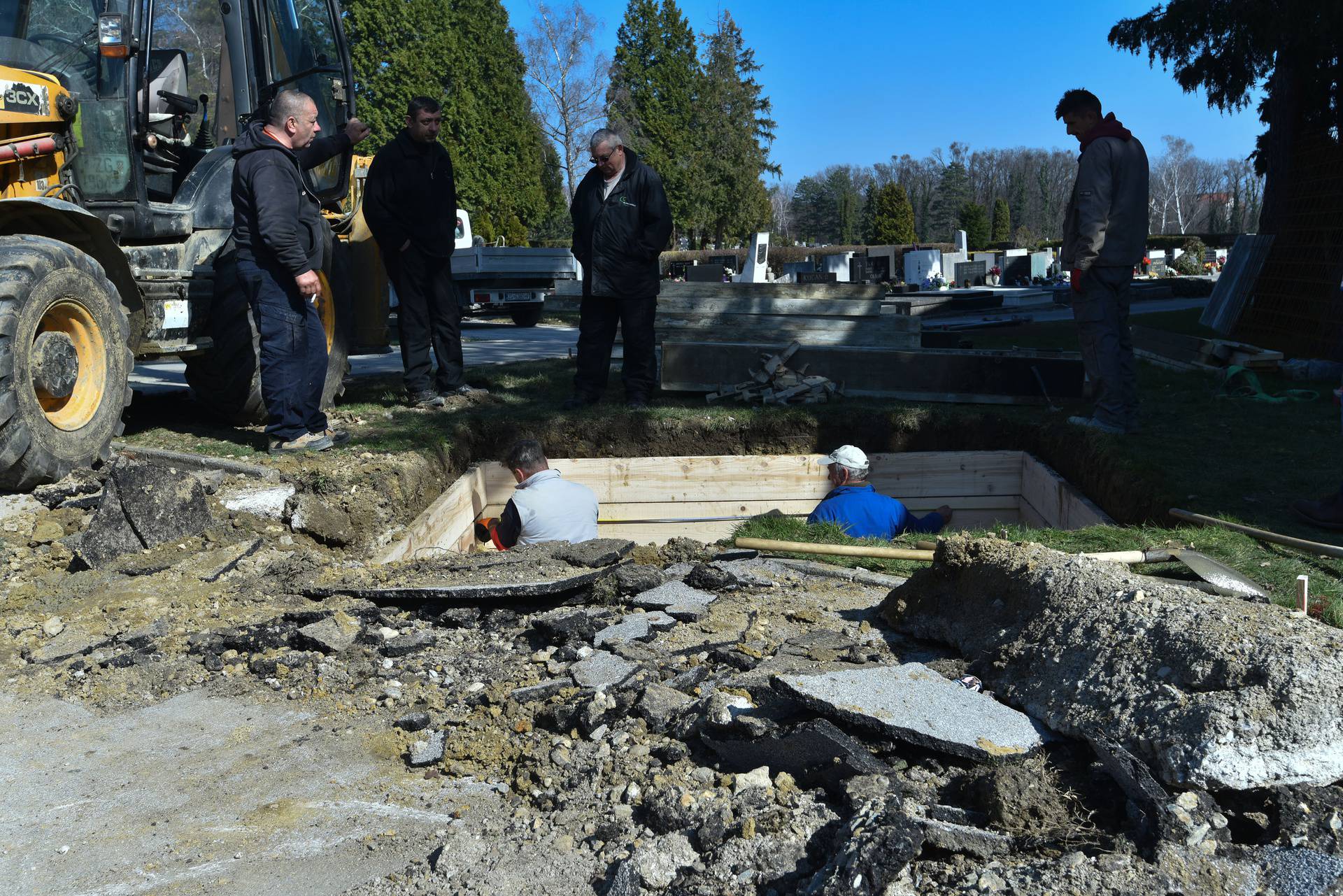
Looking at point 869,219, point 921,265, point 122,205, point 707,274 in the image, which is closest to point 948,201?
point 869,219

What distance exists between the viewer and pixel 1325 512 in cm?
482

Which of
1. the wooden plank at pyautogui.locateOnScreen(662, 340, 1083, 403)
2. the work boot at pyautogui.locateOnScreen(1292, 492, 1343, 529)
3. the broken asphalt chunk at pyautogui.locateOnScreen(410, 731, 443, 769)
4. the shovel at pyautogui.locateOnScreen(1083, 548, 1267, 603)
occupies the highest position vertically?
the wooden plank at pyautogui.locateOnScreen(662, 340, 1083, 403)

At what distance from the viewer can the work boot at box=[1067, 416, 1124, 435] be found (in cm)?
673

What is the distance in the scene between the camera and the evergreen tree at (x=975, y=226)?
2116 inches

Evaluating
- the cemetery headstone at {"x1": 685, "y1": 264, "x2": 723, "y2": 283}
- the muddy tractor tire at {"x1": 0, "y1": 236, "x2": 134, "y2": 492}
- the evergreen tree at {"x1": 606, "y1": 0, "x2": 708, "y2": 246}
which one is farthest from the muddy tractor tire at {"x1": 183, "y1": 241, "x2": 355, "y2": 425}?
the evergreen tree at {"x1": 606, "y1": 0, "x2": 708, "y2": 246}

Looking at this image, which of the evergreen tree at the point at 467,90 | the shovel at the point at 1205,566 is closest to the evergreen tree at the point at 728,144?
the evergreen tree at the point at 467,90

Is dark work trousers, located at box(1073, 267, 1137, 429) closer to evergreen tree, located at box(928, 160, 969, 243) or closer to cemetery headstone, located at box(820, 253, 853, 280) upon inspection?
cemetery headstone, located at box(820, 253, 853, 280)

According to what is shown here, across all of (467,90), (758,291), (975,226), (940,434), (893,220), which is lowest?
(940,434)

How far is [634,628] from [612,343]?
4130 millimetres

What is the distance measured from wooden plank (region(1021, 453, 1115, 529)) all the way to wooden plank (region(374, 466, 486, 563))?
11.2 feet

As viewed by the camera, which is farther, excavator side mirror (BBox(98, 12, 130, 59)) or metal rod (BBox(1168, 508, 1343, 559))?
excavator side mirror (BBox(98, 12, 130, 59))

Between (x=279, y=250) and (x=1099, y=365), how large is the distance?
477 cm

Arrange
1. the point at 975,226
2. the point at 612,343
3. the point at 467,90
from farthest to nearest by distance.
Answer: the point at 975,226, the point at 467,90, the point at 612,343

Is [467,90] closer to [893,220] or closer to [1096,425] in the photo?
[893,220]
